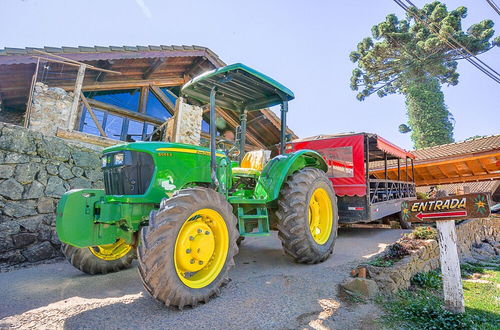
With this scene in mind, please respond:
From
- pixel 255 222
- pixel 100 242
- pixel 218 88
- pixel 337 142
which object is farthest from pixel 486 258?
pixel 100 242

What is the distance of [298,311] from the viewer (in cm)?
248

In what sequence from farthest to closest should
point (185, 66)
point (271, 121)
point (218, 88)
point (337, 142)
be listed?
point (271, 121)
point (185, 66)
point (337, 142)
point (218, 88)

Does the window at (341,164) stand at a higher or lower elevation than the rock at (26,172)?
higher

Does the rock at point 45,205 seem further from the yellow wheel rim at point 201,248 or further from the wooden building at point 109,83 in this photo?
the yellow wheel rim at point 201,248

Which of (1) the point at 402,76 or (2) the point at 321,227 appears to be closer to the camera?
(2) the point at 321,227

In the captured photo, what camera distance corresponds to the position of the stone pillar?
7594 mm

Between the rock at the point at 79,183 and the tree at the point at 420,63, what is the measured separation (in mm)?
22512

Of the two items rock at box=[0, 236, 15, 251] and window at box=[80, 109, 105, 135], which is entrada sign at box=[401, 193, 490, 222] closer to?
rock at box=[0, 236, 15, 251]

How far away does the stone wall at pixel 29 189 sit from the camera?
4383 mm

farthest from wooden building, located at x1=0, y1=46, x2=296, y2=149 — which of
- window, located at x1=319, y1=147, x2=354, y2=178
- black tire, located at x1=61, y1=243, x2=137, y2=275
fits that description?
black tire, located at x1=61, y1=243, x2=137, y2=275

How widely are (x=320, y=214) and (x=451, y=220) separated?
6.06ft

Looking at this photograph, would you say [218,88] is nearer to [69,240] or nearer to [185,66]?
[69,240]

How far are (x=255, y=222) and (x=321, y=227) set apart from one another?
131 cm

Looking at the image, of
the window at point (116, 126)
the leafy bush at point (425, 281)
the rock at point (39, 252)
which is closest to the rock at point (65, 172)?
the rock at point (39, 252)
